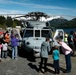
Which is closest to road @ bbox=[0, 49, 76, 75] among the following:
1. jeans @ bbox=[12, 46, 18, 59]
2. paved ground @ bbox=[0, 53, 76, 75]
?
paved ground @ bbox=[0, 53, 76, 75]

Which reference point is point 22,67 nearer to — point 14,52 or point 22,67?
point 22,67

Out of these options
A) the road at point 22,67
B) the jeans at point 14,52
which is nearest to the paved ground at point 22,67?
the road at point 22,67

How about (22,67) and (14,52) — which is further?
(14,52)

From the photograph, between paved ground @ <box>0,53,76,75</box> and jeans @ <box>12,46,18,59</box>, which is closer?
paved ground @ <box>0,53,76,75</box>

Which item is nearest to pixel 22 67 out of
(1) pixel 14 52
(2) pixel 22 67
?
(2) pixel 22 67

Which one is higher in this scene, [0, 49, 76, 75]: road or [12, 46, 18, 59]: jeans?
[12, 46, 18, 59]: jeans

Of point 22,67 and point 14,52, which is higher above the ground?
point 14,52

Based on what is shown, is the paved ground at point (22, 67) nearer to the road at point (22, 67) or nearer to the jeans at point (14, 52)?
the road at point (22, 67)

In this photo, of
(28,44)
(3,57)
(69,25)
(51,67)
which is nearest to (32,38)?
(28,44)

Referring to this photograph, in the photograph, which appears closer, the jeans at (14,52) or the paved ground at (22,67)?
the paved ground at (22,67)

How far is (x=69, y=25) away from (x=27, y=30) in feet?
388

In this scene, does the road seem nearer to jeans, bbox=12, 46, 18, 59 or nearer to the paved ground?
the paved ground

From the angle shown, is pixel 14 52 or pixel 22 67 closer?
pixel 22 67

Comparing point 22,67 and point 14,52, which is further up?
point 14,52
